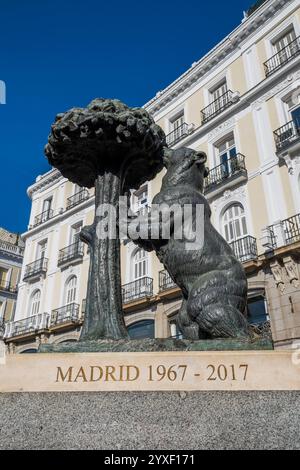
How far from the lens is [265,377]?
2385 mm

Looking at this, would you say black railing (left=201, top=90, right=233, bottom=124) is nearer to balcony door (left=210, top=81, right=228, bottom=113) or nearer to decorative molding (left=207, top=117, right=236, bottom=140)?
balcony door (left=210, top=81, right=228, bottom=113)

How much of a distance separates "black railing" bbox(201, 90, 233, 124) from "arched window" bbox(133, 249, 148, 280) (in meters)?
7.50

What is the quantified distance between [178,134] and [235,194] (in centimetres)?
630

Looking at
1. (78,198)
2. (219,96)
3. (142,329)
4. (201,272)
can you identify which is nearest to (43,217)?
(78,198)

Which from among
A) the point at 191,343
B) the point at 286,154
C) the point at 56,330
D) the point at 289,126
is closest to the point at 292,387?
the point at 191,343

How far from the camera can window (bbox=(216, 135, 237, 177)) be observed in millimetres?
17234

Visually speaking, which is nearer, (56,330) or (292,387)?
(292,387)

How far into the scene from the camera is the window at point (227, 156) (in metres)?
17.2

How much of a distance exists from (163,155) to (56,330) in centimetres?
1932

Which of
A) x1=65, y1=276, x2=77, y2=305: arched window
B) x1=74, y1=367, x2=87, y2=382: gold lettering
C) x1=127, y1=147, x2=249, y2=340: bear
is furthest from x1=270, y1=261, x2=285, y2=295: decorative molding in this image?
x1=65, y1=276, x2=77, y2=305: arched window

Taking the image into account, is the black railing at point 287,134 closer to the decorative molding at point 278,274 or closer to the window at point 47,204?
the decorative molding at point 278,274

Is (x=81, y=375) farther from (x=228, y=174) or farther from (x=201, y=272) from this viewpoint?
(x=228, y=174)

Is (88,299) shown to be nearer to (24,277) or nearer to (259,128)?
(259,128)

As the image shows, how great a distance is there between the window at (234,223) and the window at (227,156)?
5.55 ft
